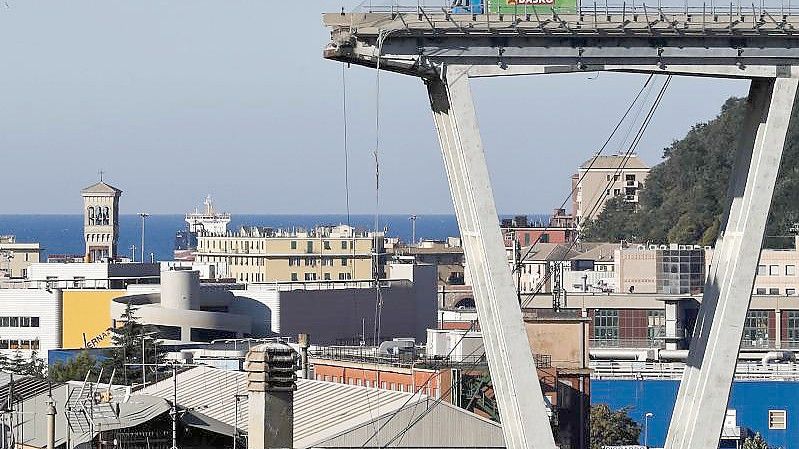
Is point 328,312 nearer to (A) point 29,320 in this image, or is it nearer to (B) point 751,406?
(A) point 29,320

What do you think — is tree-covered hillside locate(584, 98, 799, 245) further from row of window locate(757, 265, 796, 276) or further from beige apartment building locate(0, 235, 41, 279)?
beige apartment building locate(0, 235, 41, 279)

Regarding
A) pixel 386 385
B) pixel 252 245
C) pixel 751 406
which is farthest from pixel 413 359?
pixel 252 245

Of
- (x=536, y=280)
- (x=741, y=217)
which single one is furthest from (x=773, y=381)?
(x=536, y=280)

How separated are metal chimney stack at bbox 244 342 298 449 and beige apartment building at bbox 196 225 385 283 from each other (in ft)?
335

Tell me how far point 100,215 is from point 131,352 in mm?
81942

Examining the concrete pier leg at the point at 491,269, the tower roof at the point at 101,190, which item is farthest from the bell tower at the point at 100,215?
the concrete pier leg at the point at 491,269

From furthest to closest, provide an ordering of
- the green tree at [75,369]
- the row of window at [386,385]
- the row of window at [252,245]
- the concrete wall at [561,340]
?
the row of window at [252,245]
the green tree at [75,369]
the concrete wall at [561,340]
the row of window at [386,385]

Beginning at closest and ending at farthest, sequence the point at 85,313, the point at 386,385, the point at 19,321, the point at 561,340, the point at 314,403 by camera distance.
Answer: the point at 314,403 → the point at 561,340 → the point at 386,385 → the point at 85,313 → the point at 19,321

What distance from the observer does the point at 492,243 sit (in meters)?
25.3

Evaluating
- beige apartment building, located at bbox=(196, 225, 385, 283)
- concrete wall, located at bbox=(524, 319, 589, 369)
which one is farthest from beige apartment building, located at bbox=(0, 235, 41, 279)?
concrete wall, located at bbox=(524, 319, 589, 369)

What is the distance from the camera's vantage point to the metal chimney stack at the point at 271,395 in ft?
80.7

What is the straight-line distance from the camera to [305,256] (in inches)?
5192

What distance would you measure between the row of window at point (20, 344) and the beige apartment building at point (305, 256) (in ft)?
100

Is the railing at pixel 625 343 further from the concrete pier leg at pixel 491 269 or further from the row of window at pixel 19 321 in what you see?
the concrete pier leg at pixel 491 269
